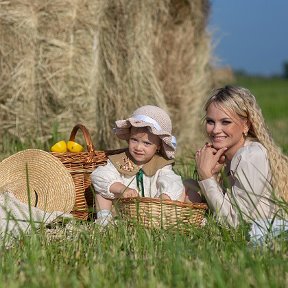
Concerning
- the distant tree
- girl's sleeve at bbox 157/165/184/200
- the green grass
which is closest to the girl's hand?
girl's sleeve at bbox 157/165/184/200

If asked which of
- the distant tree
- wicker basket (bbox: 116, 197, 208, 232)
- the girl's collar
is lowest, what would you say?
wicker basket (bbox: 116, 197, 208, 232)

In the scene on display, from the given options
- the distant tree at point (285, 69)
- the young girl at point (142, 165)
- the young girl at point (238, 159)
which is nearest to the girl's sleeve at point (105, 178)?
the young girl at point (142, 165)

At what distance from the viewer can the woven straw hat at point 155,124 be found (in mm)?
5246

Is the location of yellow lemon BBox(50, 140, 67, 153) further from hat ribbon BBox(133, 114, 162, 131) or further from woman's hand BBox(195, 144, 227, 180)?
woman's hand BBox(195, 144, 227, 180)

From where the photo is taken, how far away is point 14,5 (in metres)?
7.38

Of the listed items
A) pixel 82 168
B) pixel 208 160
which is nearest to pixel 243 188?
pixel 208 160

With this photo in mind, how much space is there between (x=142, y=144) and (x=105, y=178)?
30 cm

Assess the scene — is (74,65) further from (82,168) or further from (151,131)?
(151,131)

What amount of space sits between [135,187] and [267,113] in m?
11.7

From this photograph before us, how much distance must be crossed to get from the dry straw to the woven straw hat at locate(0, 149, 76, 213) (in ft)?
6.42

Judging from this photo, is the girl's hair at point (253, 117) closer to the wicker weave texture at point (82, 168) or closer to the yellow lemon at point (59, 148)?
the wicker weave texture at point (82, 168)

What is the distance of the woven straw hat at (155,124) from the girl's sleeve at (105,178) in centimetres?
28

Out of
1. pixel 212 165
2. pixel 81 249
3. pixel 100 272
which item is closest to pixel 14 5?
pixel 212 165

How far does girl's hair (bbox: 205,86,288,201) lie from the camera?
4875 millimetres
